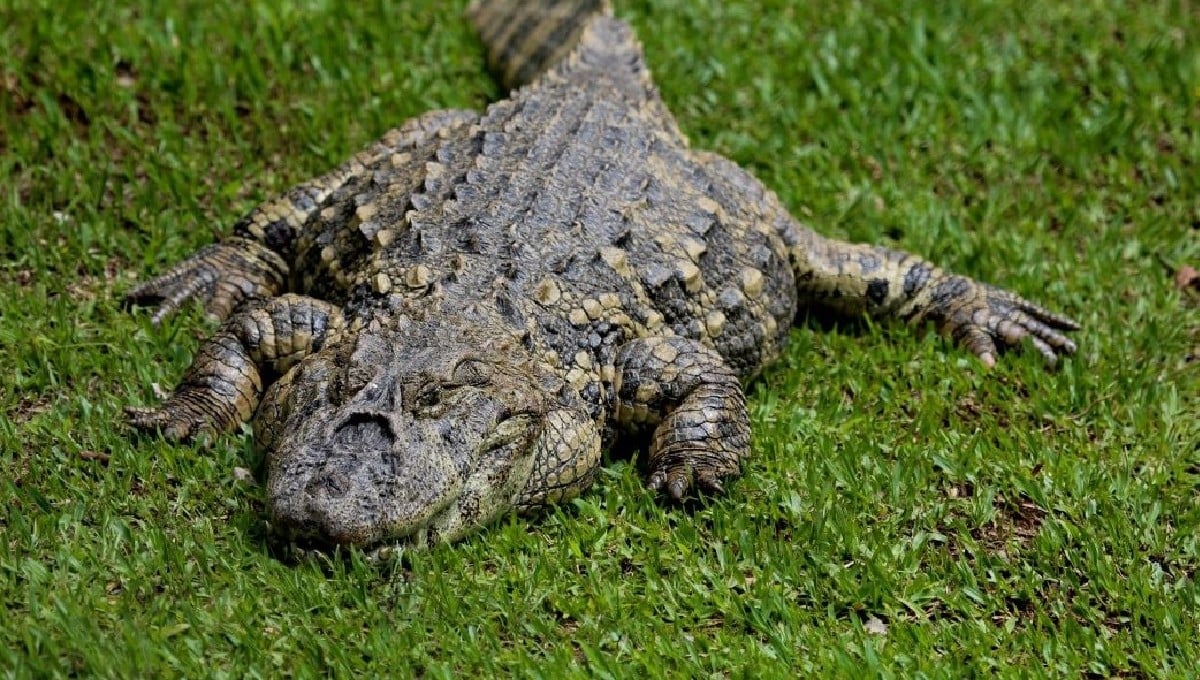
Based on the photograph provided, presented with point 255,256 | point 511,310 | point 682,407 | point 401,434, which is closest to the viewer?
point 401,434

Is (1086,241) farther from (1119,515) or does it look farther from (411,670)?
(411,670)

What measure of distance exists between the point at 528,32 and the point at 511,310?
127 inches

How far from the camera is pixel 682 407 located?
5492mm

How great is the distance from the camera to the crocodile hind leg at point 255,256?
6.22 m

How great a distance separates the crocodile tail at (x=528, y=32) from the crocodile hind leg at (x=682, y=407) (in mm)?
2574

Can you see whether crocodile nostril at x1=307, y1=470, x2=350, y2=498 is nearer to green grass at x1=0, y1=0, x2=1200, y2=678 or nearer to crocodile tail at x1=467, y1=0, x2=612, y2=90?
green grass at x1=0, y1=0, x2=1200, y2=678

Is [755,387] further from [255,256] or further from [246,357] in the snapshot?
[255,256]

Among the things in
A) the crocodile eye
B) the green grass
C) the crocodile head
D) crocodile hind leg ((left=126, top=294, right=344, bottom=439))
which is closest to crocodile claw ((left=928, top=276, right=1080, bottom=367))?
the green grass

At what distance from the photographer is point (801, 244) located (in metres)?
6.58

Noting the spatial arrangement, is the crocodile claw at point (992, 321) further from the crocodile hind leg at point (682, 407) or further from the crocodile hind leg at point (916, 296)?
the crocodile hind leg at point (682, 407)

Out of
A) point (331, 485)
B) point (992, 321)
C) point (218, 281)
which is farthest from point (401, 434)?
point (992, 321)

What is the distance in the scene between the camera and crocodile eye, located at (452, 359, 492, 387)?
490 cm

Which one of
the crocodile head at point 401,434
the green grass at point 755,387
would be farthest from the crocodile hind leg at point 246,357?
the crocodile head at point 401,434

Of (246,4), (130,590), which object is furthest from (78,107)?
(130,590)
